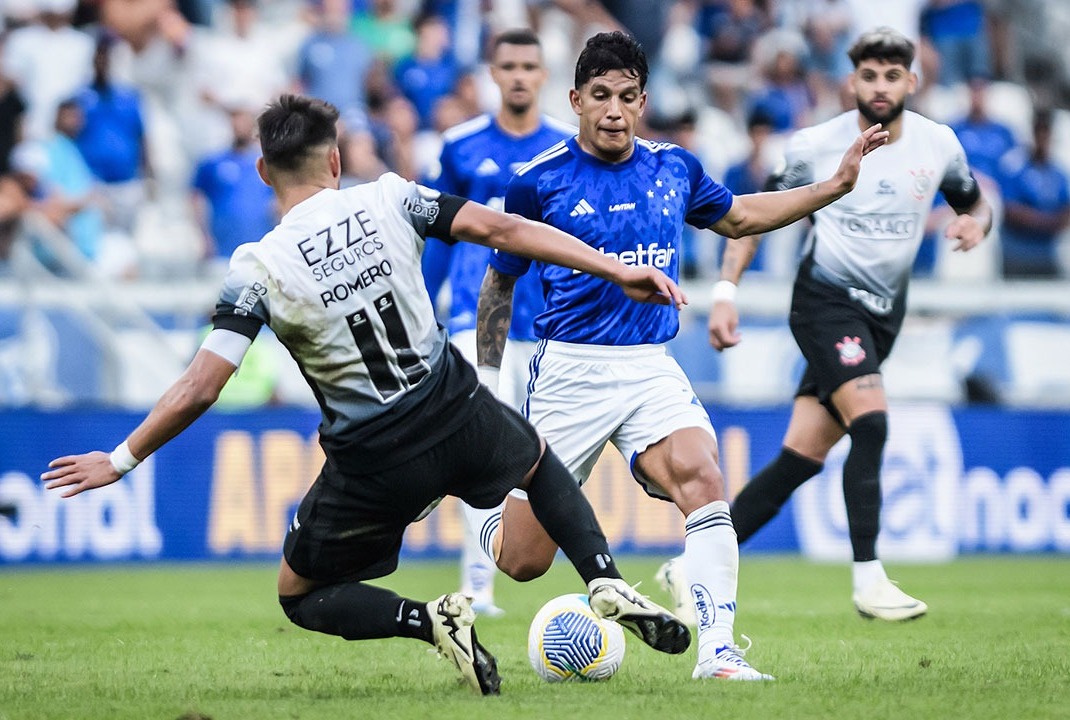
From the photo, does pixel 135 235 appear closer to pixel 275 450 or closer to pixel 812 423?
pixel 275 450

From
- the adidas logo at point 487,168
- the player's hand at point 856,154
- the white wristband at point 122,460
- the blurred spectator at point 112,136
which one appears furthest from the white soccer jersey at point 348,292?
the blurred spectator at point 112,136

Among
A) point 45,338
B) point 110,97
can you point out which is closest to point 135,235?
point 110,97

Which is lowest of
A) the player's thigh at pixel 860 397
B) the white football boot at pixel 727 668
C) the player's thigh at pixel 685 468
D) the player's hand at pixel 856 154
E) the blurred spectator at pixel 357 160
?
the white football boot at pixel 727 668

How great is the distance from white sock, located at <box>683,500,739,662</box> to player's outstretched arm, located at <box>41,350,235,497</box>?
6.19 ft

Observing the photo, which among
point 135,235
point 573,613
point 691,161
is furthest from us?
point 135,235

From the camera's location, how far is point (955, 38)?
1873cm

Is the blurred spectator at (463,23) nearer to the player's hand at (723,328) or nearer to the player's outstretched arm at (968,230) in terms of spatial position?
the player's outstretched arm at (968,230)

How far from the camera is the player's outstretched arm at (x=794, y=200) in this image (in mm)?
6348

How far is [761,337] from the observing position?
13.8 meters

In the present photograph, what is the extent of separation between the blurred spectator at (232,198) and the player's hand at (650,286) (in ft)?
31.3

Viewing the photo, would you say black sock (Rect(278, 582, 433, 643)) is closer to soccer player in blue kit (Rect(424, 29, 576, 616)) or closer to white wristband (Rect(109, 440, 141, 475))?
white wristband (Rect(109, 440, 141, 475))

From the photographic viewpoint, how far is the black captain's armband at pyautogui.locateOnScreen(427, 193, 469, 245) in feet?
18.6

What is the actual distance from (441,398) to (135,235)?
1010 centimetres

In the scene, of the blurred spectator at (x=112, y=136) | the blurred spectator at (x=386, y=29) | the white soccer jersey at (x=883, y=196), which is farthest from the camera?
the blurred spectator at (x=386, y=29)
